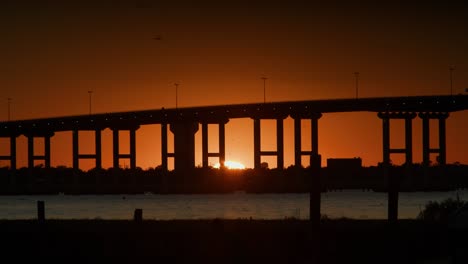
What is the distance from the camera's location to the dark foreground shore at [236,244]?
41.6 meters

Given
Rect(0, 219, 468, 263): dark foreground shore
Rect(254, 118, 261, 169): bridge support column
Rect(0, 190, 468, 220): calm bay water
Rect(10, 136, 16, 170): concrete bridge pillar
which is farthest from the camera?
Rect(10, 136, 16, 170): concrete bridge pillar

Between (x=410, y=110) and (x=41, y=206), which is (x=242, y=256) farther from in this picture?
(x=410, y=110)

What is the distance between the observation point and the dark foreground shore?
136ft

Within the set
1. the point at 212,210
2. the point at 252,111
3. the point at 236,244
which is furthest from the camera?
the point at 252,111

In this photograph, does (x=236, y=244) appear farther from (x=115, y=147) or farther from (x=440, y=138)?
(x=440, y=138)

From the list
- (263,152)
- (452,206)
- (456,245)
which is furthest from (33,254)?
(263,152)

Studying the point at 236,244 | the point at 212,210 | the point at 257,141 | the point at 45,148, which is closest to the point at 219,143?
the point at 257,141

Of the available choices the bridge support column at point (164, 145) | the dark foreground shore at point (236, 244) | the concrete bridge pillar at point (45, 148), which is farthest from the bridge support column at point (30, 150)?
the dark foreground shore at point (236, 244)

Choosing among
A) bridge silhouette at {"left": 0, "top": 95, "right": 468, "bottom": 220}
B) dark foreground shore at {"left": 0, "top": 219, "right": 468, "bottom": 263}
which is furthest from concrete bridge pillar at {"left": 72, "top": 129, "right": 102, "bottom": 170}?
dark foreground shore at {"left": 0, "top": 219, "right": 468, "bottom": 263}

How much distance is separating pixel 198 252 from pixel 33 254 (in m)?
5.38

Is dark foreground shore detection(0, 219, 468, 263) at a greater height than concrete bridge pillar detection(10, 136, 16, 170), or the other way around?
concrete bridge pillar detection(10, 136, 16, 170)

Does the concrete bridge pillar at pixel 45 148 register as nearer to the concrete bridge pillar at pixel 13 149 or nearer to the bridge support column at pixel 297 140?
the concrete bridge pillar at pixel 13 149

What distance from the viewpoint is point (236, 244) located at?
44.1 meters

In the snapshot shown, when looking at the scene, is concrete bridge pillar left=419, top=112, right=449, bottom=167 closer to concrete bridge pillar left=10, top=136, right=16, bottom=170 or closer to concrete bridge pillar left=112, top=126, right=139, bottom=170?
concrete bridge pillar left=112, top=126, right=139, bottom=170
